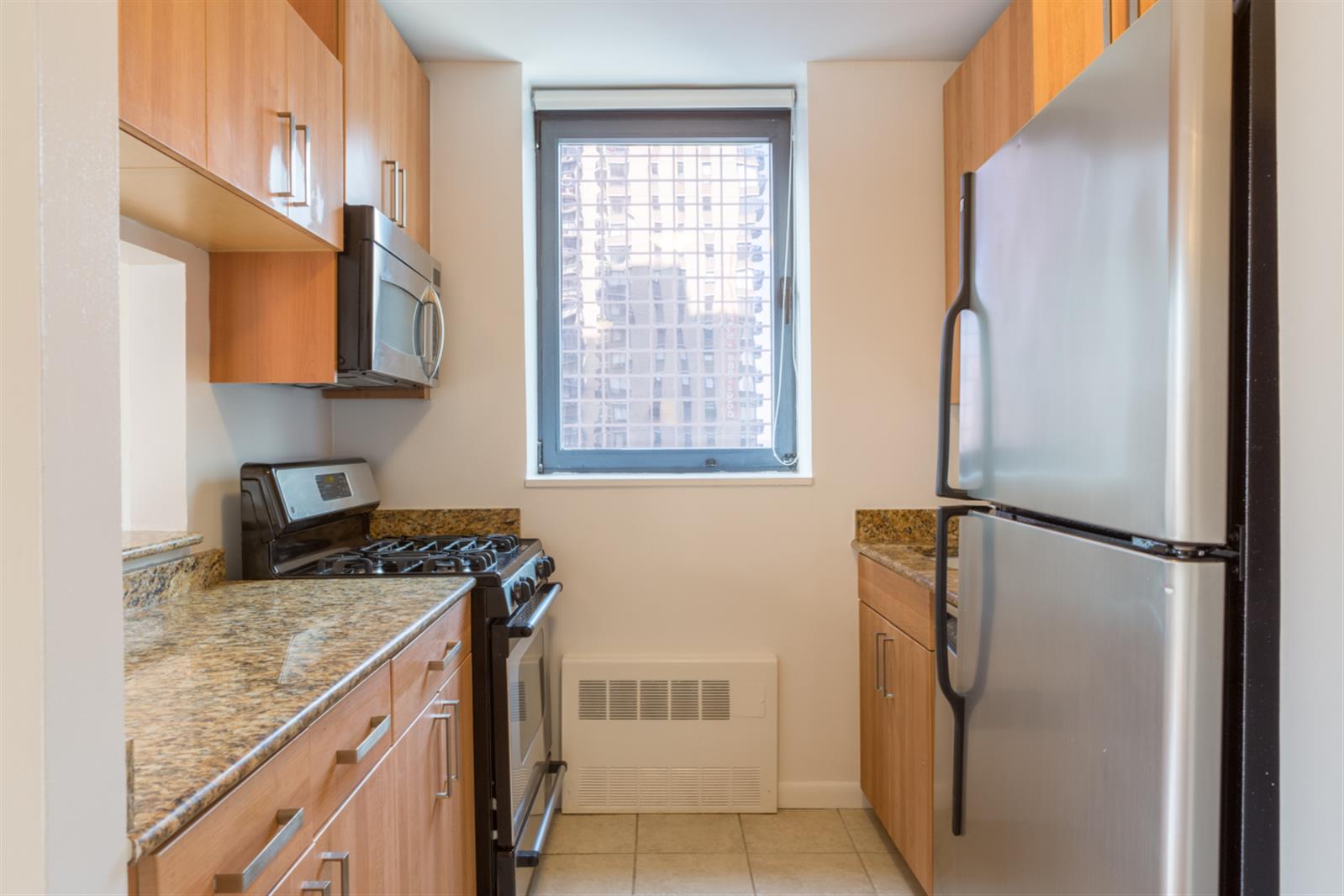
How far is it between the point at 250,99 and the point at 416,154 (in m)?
1.06

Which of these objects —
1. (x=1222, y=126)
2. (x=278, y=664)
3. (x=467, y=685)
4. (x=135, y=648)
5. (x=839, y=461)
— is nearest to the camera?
(x=1222, y=126)

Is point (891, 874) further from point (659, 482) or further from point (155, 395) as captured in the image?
point (155, 395)

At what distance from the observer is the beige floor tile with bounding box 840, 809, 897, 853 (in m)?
2.39

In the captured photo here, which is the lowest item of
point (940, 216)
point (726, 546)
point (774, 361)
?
point (726, 546)

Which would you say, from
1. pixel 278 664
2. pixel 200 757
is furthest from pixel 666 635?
pixel 200 757

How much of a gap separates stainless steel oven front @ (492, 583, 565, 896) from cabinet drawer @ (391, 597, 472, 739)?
12 cm

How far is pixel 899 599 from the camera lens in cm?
220

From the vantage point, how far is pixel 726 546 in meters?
2.67

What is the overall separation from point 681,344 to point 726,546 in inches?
29.5

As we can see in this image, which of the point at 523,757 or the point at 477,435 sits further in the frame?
the point at 477,435

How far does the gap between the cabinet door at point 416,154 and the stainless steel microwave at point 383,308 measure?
0.12 m

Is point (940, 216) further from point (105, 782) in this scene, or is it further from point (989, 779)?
point (105, 782)

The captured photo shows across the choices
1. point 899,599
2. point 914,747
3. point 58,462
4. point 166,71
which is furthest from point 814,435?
point 58,462

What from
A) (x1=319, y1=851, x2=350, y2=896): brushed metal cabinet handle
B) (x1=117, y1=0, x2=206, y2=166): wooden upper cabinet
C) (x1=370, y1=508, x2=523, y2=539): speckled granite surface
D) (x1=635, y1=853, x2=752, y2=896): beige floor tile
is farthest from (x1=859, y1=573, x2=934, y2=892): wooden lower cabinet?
(x1=117, y1=0, x2=206, y2=166): wooden upper cabinet
